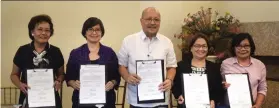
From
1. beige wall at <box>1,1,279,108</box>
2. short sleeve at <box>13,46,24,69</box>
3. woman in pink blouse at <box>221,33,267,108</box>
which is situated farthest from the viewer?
beige wall at <box>1,1,279,108</box>

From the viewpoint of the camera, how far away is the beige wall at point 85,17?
12.1ft

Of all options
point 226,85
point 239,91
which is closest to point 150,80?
point 226,85

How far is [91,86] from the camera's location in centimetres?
218

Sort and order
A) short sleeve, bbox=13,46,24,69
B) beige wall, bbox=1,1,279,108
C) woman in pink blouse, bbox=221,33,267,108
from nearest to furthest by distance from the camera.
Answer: short sleeve, bbox=13,46,24,69 → woman in pink blouse, bbox=221,33,267,108 → beige wall, bbox=1,1,279,108

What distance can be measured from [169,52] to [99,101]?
27.1 inches

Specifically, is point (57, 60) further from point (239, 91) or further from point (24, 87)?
point (239, 91)

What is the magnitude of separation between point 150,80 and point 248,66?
85cm

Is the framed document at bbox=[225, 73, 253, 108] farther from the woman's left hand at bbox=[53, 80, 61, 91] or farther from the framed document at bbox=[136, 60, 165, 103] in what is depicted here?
the woman's left hand at bbox=[53, 80, 61, 91]

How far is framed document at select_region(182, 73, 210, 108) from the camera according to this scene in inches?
85.0

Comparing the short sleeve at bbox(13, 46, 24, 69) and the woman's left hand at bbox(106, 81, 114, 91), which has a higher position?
the short sleeve at bbox(13, 46, 24, 69)

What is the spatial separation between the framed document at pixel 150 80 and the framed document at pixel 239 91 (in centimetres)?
53

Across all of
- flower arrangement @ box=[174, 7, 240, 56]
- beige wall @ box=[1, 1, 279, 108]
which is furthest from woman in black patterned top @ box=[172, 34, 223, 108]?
beige wall @ box=[1, 1, 279, 108]

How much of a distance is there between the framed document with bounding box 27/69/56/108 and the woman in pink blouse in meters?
1.38

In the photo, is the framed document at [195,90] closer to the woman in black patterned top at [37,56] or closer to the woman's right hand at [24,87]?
the woman in black patterned top at [37,56]
